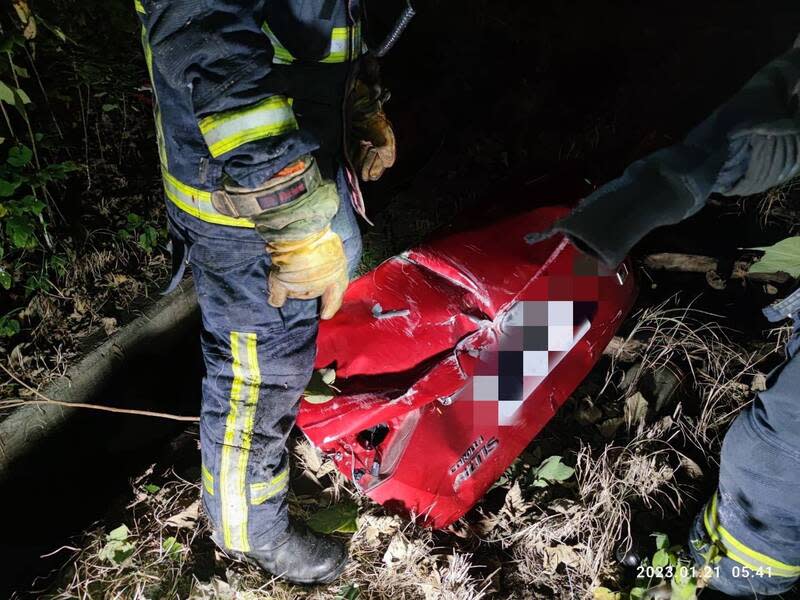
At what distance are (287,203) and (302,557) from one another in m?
1.33

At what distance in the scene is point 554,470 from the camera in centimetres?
238

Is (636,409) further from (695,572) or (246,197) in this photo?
(246,197)

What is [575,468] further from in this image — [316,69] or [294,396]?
[316,69]

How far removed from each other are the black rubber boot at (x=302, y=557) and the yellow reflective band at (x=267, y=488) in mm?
191

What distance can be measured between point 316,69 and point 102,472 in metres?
2.17

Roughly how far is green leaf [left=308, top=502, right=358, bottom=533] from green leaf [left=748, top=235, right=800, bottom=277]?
1.71 m

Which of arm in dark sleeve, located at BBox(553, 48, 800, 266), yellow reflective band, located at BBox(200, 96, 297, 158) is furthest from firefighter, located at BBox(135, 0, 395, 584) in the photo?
arm in dark sleeve, located at BBox(553, 48, 800, 266)

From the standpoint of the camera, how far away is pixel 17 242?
248cm

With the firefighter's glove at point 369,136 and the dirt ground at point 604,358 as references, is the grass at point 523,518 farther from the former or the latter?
the firefighter's glove at point 369,136

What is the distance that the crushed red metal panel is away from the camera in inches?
79.1

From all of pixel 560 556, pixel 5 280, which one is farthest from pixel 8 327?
pixel 560 556

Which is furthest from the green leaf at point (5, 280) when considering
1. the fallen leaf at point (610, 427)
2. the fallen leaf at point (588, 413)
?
the fallen leaf at point (610, 427)

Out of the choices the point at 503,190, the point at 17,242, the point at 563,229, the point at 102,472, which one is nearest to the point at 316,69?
the point at 563,229

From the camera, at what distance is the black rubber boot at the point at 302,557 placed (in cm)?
202
